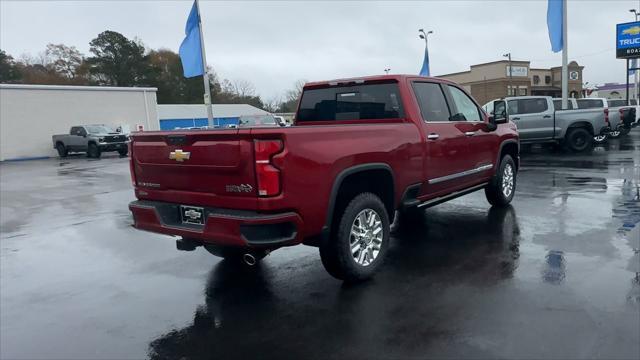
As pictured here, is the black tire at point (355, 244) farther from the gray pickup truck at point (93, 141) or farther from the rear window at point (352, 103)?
the gray pickup truck at point (93, 141)

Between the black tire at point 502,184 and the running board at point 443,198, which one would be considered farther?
the black tire at point 502,184

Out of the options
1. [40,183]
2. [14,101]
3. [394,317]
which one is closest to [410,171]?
[394,317]

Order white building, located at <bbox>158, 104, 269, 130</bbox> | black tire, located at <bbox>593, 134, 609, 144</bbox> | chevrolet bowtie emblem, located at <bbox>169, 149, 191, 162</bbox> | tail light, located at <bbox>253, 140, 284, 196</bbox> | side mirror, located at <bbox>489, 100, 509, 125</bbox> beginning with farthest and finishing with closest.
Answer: white building, located at <bbox>158, 104, 269, 130</bbox> → black tire, located at <bbox>593, 134, 609, 144</bbox> → side mirror, located at <bbox>489, 100, 509, 125</bbox> → chevrolet bowtie emblem, located at <bbox>169, 149, 191, 162</bbox> → tail light, located at <bbox>253, 140, 284, 196</bbox>

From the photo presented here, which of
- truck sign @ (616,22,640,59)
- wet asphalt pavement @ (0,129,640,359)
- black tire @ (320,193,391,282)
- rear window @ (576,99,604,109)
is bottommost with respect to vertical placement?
wet asphalt pavement @ (0,129,640,359)

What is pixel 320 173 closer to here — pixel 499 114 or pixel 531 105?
pixel 499 114

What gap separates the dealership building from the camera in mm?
59094

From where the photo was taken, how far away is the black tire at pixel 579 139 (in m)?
16.0

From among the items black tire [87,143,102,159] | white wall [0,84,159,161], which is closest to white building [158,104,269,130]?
white wall [0,84,159,161]

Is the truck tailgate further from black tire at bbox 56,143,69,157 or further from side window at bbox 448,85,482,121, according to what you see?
black tire at bbox 56,143,69,157

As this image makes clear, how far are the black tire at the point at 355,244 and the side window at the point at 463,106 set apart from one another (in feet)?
7.10

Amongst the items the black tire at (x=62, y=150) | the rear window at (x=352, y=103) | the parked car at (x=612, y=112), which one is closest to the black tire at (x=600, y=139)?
the parked car at (x=612, y=112)

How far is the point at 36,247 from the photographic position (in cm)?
691

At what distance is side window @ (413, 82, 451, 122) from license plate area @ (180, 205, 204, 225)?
2.78m

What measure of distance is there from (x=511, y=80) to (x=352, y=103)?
5883 cm
